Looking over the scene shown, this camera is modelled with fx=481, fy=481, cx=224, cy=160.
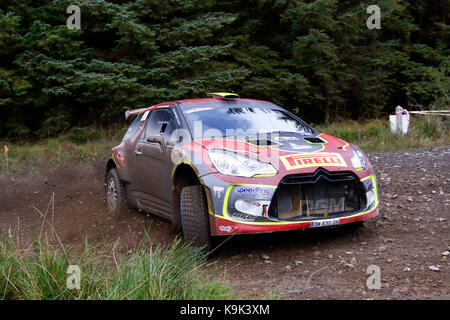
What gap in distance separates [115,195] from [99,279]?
379cm

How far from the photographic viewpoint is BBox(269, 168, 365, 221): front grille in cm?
452

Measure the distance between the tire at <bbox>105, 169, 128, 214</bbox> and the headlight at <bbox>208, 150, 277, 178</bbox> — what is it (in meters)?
2.47

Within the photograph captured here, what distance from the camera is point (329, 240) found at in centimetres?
508

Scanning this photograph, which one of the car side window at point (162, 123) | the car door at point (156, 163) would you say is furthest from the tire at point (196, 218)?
the car side window at point (162, 123)

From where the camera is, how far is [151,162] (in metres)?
5.79

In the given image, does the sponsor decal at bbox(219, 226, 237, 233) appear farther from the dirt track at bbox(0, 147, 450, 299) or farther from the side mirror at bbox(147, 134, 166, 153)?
the side mirror at bbox(147, 134, 166, 153)

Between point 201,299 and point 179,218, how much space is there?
2.26m

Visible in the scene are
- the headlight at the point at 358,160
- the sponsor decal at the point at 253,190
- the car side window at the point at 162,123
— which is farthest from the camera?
the car side window at the point at 162,123

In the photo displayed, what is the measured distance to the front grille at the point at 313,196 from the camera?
4.52 metres

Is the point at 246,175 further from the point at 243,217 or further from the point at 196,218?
the point at 196,218

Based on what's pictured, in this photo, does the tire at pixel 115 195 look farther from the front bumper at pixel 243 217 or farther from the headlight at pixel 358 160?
the headlight at pixel 358 160

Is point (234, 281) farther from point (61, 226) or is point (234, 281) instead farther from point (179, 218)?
point (61, 226)

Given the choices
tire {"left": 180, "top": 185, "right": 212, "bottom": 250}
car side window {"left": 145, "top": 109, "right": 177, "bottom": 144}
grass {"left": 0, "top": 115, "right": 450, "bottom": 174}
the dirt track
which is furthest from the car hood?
grass {"left": 0, "top": 115, "right": 450, "bottom": 174}

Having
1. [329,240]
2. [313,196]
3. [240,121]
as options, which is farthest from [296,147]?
[329,240]
